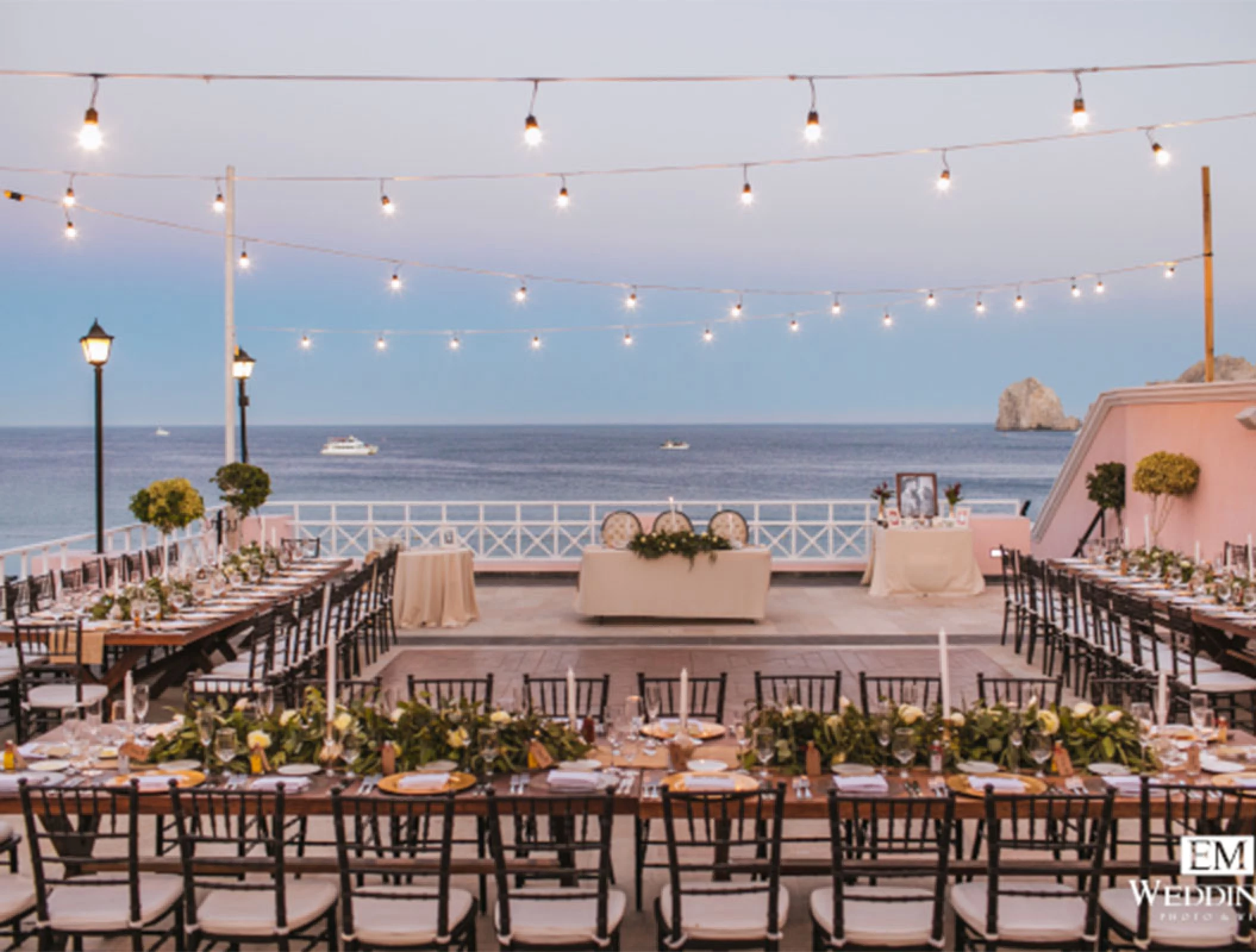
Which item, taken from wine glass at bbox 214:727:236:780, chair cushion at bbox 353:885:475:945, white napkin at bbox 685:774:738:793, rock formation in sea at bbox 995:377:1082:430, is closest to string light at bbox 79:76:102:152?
wine glass at bbox 214:727:236:780

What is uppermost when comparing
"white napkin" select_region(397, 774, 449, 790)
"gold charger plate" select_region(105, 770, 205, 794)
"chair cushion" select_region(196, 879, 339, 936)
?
"white napkin" select_region(397, 774, 449, 790)

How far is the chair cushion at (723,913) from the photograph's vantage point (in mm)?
3584

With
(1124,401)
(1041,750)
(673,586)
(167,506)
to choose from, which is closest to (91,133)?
(167,506)

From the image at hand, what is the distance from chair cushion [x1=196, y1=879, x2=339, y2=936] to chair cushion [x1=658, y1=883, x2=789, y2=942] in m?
1.17

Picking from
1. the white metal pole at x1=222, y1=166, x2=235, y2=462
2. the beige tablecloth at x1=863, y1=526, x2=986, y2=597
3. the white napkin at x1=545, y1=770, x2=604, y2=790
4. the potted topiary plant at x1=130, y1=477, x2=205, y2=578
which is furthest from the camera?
the beige tablecloth at x1=863, y1=526, x2=986, y2=597

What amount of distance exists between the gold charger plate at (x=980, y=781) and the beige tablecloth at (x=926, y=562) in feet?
28.4

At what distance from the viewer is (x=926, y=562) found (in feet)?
41.9

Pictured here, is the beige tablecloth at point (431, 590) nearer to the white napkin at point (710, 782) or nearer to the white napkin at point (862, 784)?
the white napkin at point (710, 782)

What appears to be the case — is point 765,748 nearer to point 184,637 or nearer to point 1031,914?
point 1031,914

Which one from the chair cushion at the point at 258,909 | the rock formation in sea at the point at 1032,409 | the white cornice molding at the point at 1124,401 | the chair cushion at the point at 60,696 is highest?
the rock formation in sea at the point at 1032,409

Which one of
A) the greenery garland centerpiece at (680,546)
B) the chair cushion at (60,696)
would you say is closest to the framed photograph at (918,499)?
the greenery garland centerpiece at (680,546)

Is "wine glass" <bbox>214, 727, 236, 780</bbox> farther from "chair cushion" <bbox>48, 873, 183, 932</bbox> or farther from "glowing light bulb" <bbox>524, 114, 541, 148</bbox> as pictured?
"glowing light bulb" <bbox>524, 114, 541, 148</bbox>

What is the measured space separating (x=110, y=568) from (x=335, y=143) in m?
10.00

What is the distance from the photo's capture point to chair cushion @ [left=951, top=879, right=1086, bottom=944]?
357cm
